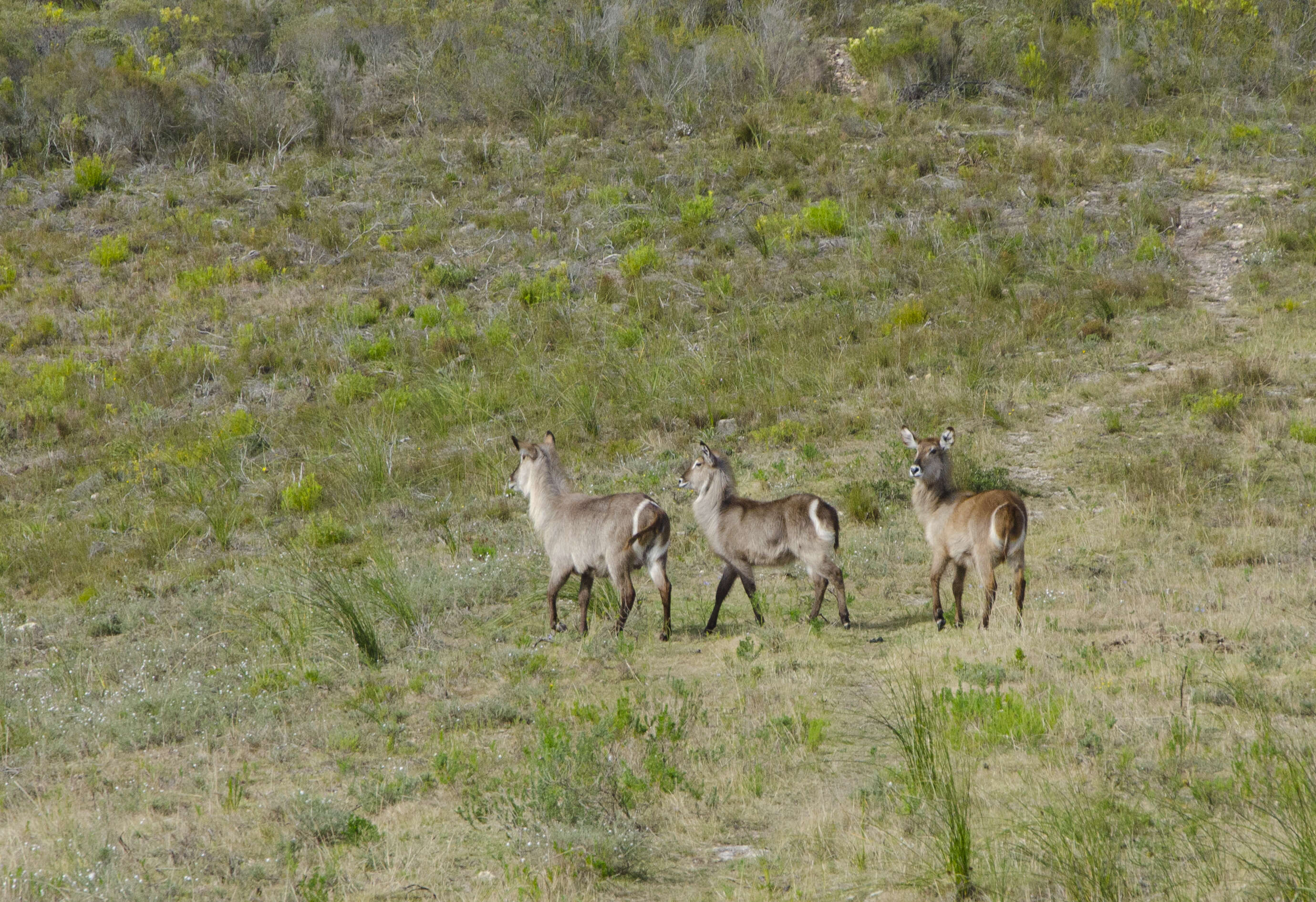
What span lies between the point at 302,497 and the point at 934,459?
790 cm

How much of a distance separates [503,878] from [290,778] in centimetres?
205

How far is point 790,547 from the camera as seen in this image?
8.91 m

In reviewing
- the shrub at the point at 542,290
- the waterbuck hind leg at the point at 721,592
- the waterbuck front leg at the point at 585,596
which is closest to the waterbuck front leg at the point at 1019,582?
the waterbuck hind leg at the point at 721,592

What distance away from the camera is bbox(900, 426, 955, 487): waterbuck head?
9672mm

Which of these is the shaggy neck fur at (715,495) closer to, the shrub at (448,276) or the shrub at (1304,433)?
the shrub at (1304,433)

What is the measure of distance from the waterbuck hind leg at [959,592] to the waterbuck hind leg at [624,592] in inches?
98.9

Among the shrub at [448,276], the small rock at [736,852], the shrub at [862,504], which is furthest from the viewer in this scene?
the shrub at [448,276]

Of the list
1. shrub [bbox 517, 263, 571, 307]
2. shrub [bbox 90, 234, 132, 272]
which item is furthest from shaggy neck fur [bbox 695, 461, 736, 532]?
shrub [bbox 90, 234, 132, 272]

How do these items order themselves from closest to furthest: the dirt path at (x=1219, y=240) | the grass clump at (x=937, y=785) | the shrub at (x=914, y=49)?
the grass clump at (x=937, y=785), the dirt path at (x=1219, y=240), the shrub at (x=914, y=49)

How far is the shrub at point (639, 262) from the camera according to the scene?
1972 centimetres

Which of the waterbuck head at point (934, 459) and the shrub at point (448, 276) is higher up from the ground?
the shrub at point (448, 276)

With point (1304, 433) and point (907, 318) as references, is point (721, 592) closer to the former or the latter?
point (1304, 433)

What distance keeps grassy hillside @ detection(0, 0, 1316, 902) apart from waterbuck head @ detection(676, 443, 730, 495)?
3.71 feet

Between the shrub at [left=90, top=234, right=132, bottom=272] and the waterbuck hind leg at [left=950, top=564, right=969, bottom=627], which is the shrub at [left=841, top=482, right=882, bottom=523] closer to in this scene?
the waterbuck hind leg at [left=950, top=564, right=969, bottom=627]
